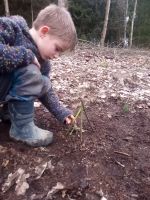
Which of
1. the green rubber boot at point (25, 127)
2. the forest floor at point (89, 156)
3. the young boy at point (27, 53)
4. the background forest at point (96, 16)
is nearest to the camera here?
the forest floor at point (89, 156)

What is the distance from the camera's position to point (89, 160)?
2.55 meters

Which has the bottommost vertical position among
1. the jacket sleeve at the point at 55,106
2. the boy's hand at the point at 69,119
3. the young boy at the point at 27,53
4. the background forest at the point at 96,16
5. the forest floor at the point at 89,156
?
the background forest at the point at 96,16

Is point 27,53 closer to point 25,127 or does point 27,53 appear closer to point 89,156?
point 25,127

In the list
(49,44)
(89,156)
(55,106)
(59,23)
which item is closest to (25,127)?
(55,106)

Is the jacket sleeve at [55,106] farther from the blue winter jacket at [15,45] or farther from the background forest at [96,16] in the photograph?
the background forest at [96,16]

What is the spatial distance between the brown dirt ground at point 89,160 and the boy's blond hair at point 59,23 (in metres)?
0.77

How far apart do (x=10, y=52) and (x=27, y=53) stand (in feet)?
0.38

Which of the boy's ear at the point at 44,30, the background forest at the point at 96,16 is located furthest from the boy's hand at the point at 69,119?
the background forest at the point at 96,16

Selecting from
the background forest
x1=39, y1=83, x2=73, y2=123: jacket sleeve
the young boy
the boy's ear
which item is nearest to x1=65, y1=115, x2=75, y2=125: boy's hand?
x1=39, y1=83, x2=73, y2=123: jacket sleeve

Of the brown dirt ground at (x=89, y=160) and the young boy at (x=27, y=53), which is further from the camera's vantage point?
the young boy at (x=27, y=53)

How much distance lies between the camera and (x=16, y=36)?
2445mm

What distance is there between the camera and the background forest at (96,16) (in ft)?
64.4

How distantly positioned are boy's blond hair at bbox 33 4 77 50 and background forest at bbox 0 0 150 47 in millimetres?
16138

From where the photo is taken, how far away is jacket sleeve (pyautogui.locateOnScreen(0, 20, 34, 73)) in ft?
7.58
